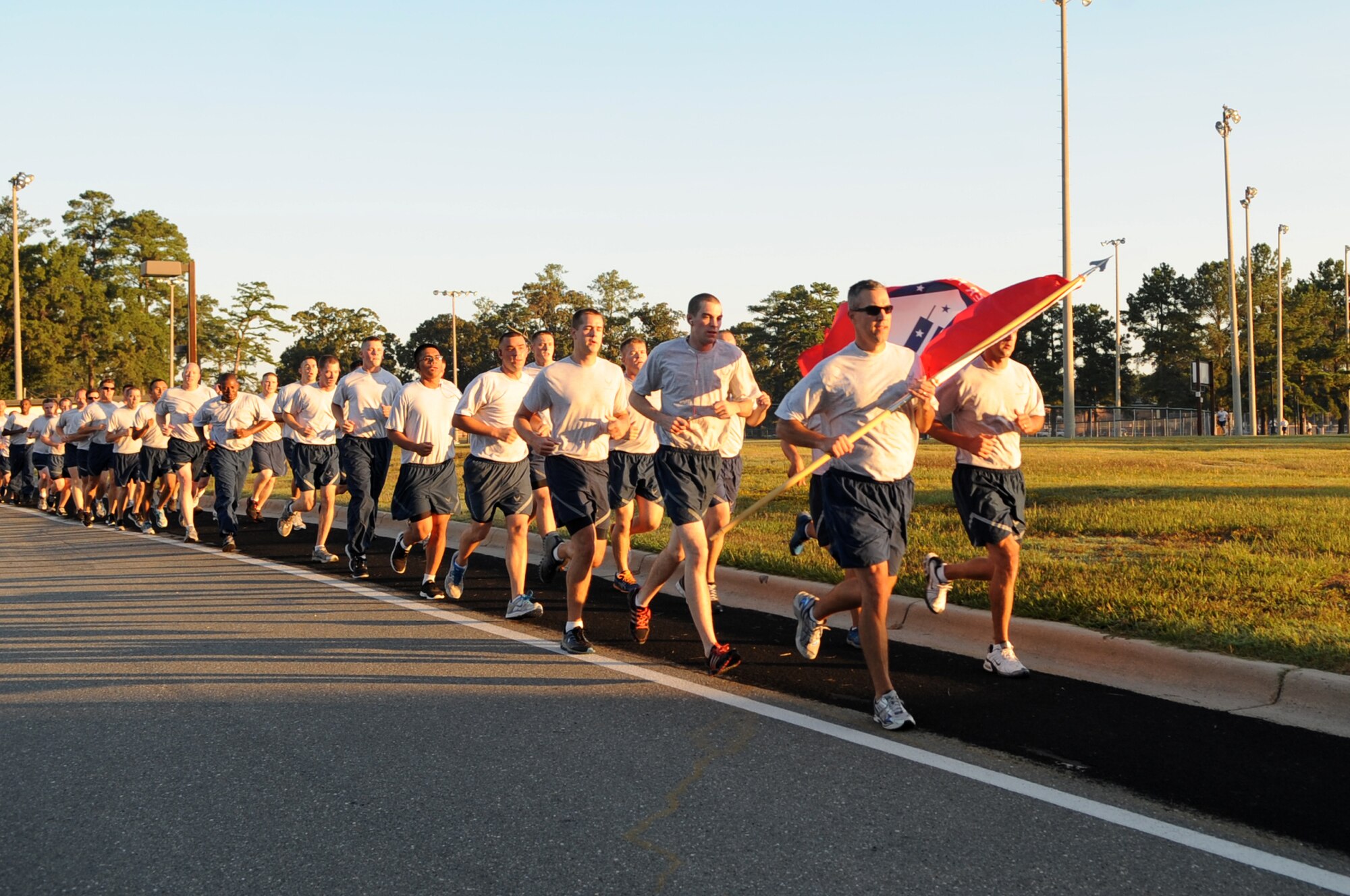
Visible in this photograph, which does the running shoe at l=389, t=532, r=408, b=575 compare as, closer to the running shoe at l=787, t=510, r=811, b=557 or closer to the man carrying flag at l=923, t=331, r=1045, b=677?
the running shoe at l=787, t=510, r=811, b=557

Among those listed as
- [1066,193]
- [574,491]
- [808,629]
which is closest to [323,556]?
[574,491]

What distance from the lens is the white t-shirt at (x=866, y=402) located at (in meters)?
5.88

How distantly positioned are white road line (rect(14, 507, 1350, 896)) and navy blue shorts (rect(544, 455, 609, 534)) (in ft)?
2.55

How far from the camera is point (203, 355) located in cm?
8900

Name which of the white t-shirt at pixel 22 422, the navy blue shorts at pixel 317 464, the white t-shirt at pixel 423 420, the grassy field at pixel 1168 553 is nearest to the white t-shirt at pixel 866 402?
the grassy field at pixel 1168 553

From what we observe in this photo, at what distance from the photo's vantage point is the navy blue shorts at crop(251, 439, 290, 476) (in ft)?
49.7

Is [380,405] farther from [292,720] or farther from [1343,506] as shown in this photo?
[1343,506]

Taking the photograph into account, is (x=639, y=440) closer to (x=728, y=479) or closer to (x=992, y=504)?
(x=728, y=479)

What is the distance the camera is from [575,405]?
7.89 meters

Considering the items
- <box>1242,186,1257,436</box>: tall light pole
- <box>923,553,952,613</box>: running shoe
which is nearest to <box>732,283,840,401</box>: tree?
<box>1242,186,1257,436</box>: tall light pole

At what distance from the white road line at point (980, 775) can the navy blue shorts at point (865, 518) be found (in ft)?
2.53

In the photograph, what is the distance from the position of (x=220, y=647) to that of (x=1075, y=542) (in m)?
6.82

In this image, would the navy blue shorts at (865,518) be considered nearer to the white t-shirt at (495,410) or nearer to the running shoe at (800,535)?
the running shoe at (800,535)

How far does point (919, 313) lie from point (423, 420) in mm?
3931
